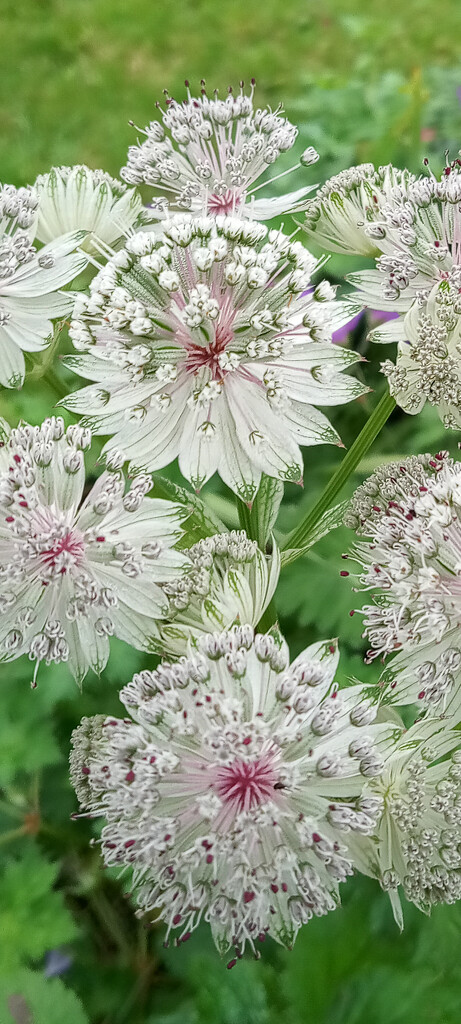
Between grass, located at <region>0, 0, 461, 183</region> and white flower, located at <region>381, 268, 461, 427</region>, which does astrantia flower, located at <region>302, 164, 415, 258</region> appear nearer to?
white flower, located at <region>381, 268, 461, 427</region>

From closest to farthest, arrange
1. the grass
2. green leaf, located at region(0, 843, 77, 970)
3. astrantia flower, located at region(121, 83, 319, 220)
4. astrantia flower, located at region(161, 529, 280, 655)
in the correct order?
astrantia flower, located at region(161, 529, 280, 655)
astrantia flower, located at region(121, 83, 319, 220)
green leaf, located at region(0, 843, 77, 970)
the grass

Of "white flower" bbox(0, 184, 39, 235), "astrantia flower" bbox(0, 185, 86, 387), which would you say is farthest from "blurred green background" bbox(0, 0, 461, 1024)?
"white flower" bbox(0, 184, 39, 235)

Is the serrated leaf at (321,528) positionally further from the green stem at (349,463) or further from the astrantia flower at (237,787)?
the astrantia flower at (237,787)

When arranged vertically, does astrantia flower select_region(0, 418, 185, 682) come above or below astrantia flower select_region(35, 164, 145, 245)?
below

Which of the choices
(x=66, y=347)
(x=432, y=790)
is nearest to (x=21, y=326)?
(x=66, y=347)

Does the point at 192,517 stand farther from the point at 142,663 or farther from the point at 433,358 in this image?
the point at 142,663

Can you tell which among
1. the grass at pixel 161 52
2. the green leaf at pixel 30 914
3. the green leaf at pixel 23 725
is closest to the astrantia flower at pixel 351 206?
the green leaf at pixel 23 725

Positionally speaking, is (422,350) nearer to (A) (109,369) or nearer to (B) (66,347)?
(A) (109,369)
